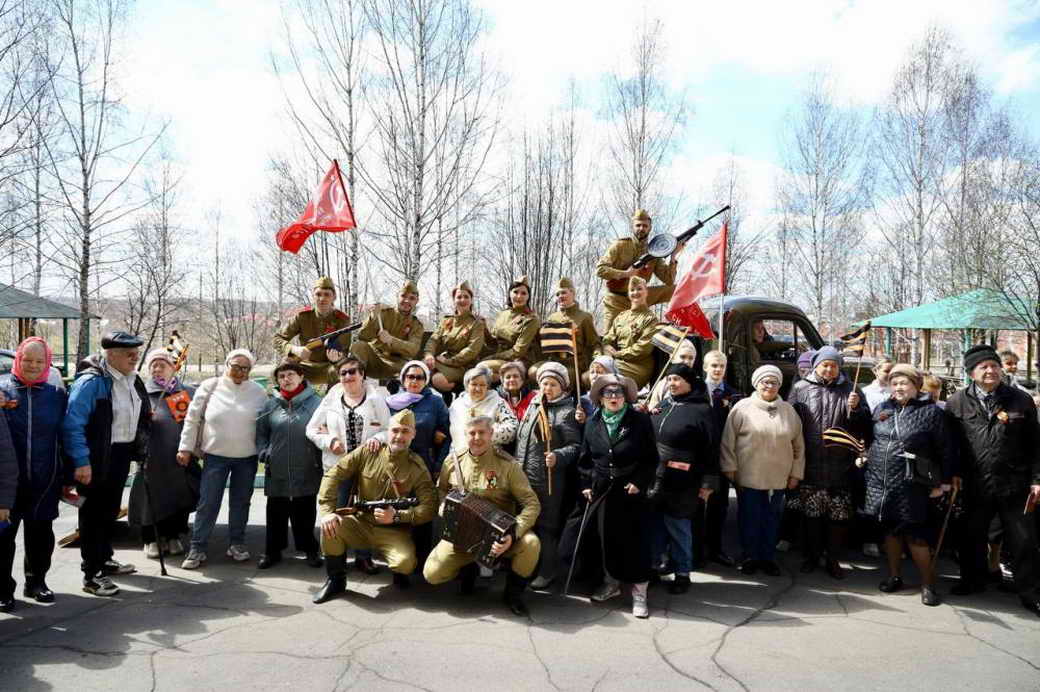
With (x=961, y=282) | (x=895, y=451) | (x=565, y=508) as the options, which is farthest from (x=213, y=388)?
(x=961, y=282)

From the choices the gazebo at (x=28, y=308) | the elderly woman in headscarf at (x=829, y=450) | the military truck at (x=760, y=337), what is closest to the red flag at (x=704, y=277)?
the military truck at (x=760, y=337)

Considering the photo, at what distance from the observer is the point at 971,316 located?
728 inches

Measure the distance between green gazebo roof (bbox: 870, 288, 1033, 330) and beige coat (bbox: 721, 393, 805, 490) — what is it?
1549 cm

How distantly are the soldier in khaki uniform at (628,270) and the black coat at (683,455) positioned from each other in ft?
8.86

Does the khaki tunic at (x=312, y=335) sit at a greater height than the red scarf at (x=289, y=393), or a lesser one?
greater

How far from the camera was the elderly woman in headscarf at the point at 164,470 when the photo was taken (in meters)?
5.82

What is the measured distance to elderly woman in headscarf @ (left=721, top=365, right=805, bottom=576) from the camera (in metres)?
5.55

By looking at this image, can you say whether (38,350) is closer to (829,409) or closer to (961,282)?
(829,409)

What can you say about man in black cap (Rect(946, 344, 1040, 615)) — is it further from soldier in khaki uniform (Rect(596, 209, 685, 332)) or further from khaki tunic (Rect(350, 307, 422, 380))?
khaki tunic (Rect(350, 307, 422, 380))

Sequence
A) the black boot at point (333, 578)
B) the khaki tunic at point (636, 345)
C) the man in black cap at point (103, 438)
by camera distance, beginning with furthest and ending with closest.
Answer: the khaki tunic at point (636, 345)
the black boot at point (333, 578)
the man in black cap at point (103, 438)

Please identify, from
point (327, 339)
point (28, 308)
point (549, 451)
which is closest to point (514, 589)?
point (549, 451)

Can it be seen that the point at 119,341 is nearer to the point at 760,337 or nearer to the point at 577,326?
the point at 577,326

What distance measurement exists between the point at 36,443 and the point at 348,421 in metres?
2.11

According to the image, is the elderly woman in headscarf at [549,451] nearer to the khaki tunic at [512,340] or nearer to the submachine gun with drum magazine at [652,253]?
the khaki tunic at [512,340]
